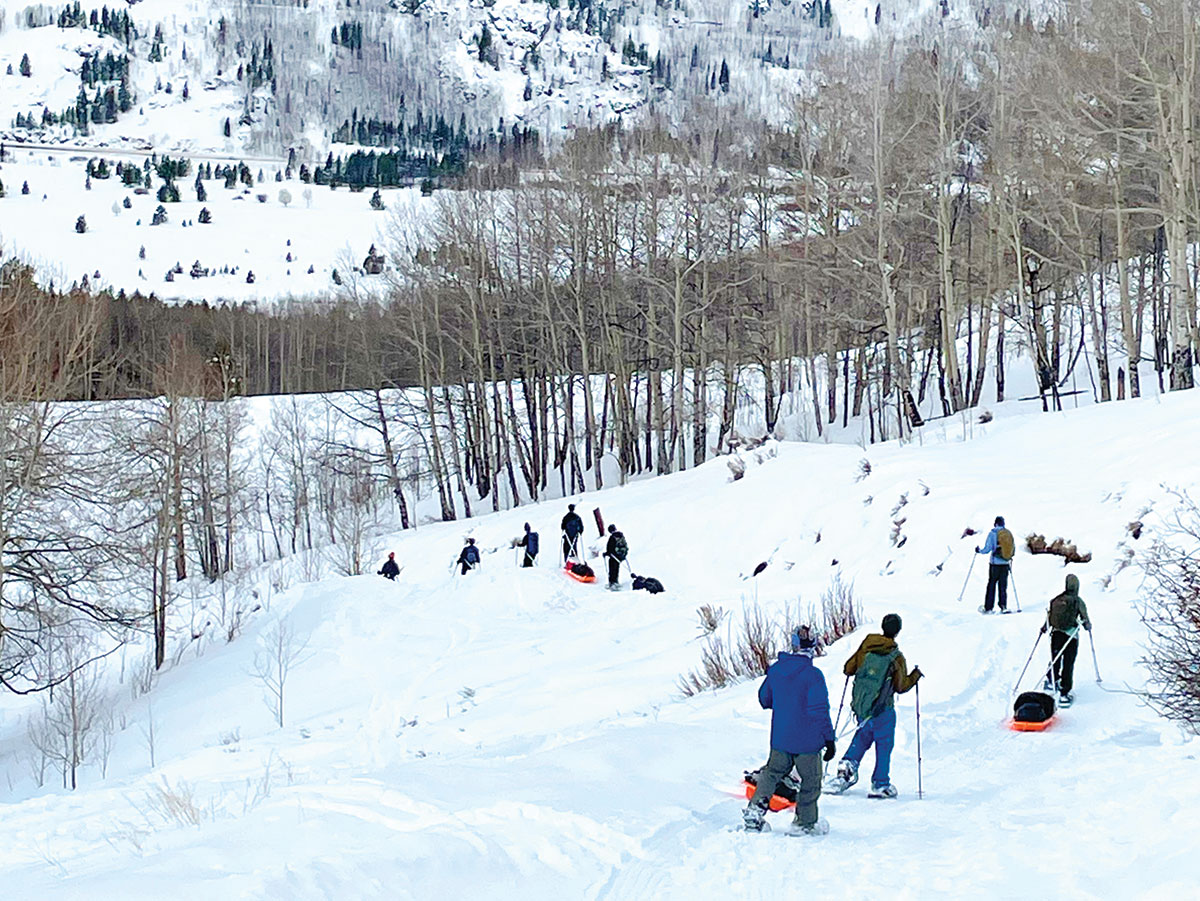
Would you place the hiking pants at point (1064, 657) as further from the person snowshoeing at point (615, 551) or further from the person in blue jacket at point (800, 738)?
the person snowshoeing at point (615, 551)

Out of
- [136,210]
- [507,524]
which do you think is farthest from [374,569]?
[136,210]

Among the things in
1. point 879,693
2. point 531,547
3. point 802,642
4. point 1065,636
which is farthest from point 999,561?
point 531,547

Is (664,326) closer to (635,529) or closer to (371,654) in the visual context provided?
(635,529)

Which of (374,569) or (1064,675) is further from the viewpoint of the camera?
(374,569)

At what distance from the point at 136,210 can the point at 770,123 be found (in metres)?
110

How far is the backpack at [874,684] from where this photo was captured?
30.5 ft

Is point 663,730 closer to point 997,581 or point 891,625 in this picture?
point 891,625

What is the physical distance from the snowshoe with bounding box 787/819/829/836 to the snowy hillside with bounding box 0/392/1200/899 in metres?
0.16

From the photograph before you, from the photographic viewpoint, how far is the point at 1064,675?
39.2ft

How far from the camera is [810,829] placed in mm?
8062

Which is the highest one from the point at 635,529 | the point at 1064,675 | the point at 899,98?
the point at 899,98

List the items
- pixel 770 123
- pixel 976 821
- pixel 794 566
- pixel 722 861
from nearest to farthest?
pixel 722 861, pixel 976 821, pixel 794 566, pixel 770 123

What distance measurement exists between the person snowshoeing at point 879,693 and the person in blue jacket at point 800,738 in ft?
4.15

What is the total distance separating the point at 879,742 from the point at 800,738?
158 centimetres
